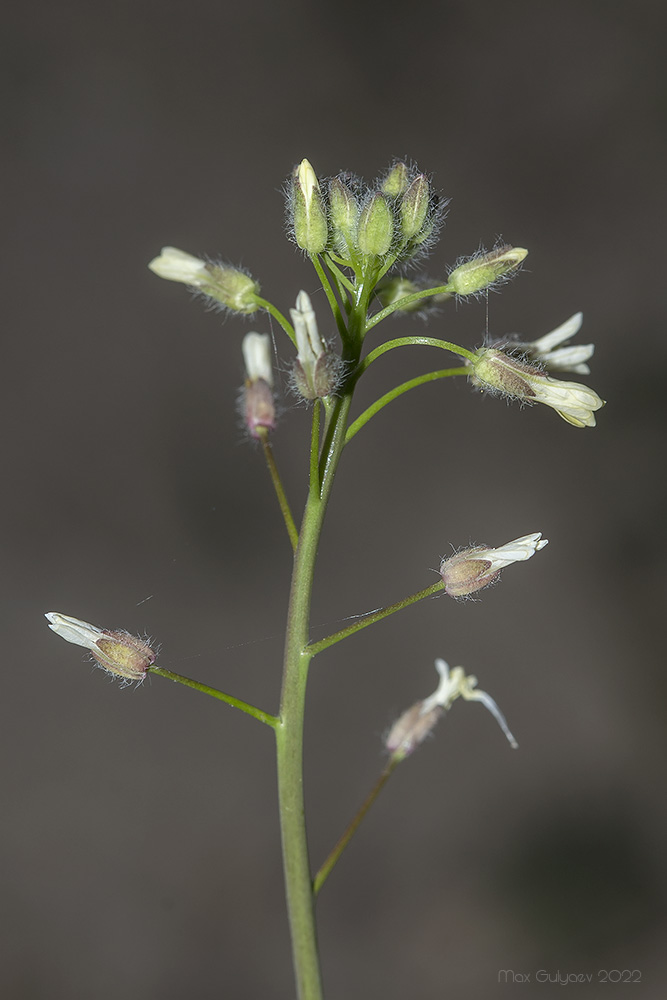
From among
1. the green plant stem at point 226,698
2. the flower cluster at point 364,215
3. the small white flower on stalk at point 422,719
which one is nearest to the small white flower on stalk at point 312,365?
the flower cluster at point 364,215

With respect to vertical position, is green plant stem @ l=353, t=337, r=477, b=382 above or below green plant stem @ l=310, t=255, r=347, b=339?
below

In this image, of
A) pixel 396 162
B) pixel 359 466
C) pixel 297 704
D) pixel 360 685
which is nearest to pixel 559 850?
pixel 360 685

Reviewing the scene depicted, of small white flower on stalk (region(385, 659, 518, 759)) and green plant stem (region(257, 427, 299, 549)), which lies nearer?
green plant stem (region(257, 427, 299, 549))

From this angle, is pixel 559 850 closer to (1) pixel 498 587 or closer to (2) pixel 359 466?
(1) pixel 498 587

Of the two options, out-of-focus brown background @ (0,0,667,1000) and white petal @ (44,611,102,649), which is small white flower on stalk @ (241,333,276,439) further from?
out-of-focus brown background @ (0,0,667,1000)

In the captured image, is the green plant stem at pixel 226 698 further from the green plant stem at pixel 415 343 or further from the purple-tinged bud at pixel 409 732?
the green plant stem at pixel 415 343

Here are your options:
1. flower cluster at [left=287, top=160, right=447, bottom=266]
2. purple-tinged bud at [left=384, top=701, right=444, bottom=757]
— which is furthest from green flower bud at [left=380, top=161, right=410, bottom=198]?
purple-tinged bud at [left=384, top=701, right=444, bottom=757]
